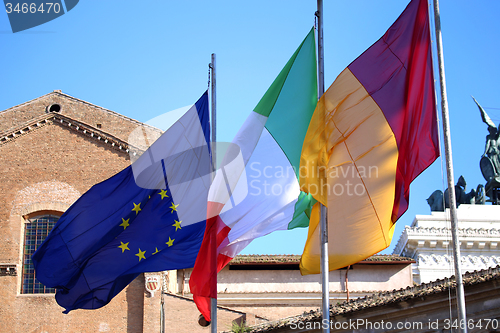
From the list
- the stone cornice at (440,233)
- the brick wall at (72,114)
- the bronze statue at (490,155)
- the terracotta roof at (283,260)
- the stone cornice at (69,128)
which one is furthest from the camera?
the bronze statue at (490,155)

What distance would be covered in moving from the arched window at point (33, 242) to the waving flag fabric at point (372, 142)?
17815 mm

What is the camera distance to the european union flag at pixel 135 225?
1277 centimetres

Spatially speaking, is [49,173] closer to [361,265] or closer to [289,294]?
[289,294]

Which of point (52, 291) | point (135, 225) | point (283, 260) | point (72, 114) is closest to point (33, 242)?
point (52, 291)

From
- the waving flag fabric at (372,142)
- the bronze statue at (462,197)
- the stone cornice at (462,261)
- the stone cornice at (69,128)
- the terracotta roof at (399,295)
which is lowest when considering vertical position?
the terracotta roof at (399,295)

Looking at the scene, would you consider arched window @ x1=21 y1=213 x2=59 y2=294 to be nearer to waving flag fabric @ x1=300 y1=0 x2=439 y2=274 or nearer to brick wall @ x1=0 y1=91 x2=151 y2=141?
brick wall @ x1=0 y1=91 x2=151 y2=141

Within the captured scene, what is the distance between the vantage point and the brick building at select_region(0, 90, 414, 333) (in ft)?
84.2

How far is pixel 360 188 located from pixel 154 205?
13.7 feet

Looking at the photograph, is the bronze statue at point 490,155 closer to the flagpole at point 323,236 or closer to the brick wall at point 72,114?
the brick wall at point 72,114

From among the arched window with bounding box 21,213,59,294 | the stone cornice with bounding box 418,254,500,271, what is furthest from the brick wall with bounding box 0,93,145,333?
the stone cornice with bounding box 418,254,500,271

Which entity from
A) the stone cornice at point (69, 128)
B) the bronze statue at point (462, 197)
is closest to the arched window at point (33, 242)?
the stone cornice at point (69, 128)

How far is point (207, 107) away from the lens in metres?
13.3

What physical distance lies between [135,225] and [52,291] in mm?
14970

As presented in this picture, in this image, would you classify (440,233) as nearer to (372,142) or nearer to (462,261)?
(462,261)
